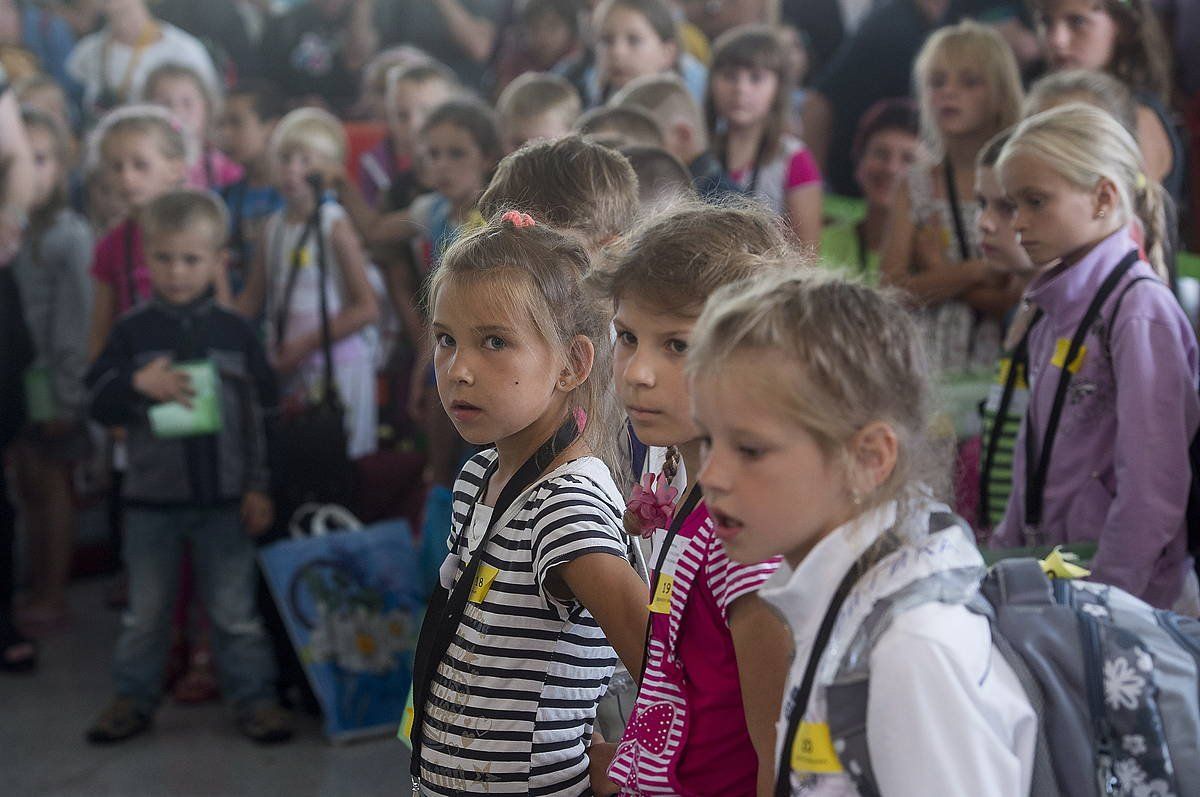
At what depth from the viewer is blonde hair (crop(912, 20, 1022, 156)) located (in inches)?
151

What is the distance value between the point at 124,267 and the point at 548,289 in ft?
9.56

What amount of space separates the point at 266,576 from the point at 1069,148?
2.41 meters

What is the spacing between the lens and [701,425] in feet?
4.50

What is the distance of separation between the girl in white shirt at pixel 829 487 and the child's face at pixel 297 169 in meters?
3.72

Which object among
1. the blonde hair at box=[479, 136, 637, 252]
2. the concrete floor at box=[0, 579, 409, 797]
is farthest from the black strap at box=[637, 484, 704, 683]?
the concrete floor at box=[0, 579, 409, 797]

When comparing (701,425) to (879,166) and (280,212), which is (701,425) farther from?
(280,212)

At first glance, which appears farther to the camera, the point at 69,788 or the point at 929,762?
the point at 69,788

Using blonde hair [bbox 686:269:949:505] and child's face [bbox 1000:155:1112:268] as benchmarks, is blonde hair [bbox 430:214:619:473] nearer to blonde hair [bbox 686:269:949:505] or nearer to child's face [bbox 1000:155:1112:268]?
blonde hair [bbox 686:269:949:505]

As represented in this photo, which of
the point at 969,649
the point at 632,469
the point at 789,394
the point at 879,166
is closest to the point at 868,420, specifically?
the point at 789,394

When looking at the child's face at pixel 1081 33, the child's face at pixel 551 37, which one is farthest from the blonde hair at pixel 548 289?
the child's face at pixel 551 37

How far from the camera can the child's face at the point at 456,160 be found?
4387 millimetres

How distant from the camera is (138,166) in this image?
4.63m

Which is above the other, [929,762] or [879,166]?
[879,166]

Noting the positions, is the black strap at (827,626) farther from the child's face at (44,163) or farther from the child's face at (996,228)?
the child's face at (44,163)
